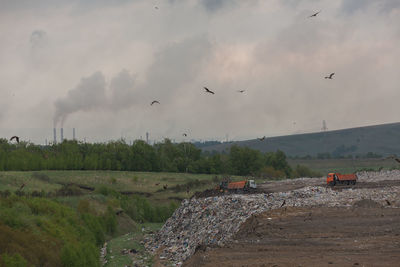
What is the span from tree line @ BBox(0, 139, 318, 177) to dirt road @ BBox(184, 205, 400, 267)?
4897cm

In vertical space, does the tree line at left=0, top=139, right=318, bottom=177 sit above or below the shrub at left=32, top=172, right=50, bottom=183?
above

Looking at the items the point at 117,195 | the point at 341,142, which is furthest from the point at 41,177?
the point at 341,142

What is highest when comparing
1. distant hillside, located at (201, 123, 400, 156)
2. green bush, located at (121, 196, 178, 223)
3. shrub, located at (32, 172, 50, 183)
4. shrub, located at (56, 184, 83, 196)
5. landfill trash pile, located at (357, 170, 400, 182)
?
distant hillside, located at (201, 123, 400, 156)

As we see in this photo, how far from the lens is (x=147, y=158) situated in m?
72.8

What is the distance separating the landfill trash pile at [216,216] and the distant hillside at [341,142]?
136776 mm

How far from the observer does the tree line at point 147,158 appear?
224 feet

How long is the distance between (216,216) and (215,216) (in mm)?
163

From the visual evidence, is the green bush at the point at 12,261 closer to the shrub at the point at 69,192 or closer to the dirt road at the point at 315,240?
the dirt road at the point at 315,240

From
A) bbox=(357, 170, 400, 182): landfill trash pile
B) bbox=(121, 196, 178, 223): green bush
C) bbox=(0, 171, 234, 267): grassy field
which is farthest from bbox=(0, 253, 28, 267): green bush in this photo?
bbox=(357, 170, 400, 182): landfill trash pile

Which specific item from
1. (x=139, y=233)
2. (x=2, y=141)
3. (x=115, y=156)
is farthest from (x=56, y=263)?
(x=2, y=141)

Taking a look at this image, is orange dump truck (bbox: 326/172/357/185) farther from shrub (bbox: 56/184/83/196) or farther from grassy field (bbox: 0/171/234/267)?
shrub (bbox: 56/184/83/196)

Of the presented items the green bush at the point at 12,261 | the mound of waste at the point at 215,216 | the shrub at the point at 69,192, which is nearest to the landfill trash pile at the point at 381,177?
the mound of waste at the point at 215,216

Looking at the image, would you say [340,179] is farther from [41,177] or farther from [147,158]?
[147,158]

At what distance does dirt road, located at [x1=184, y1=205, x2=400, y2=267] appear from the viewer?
1377cm
